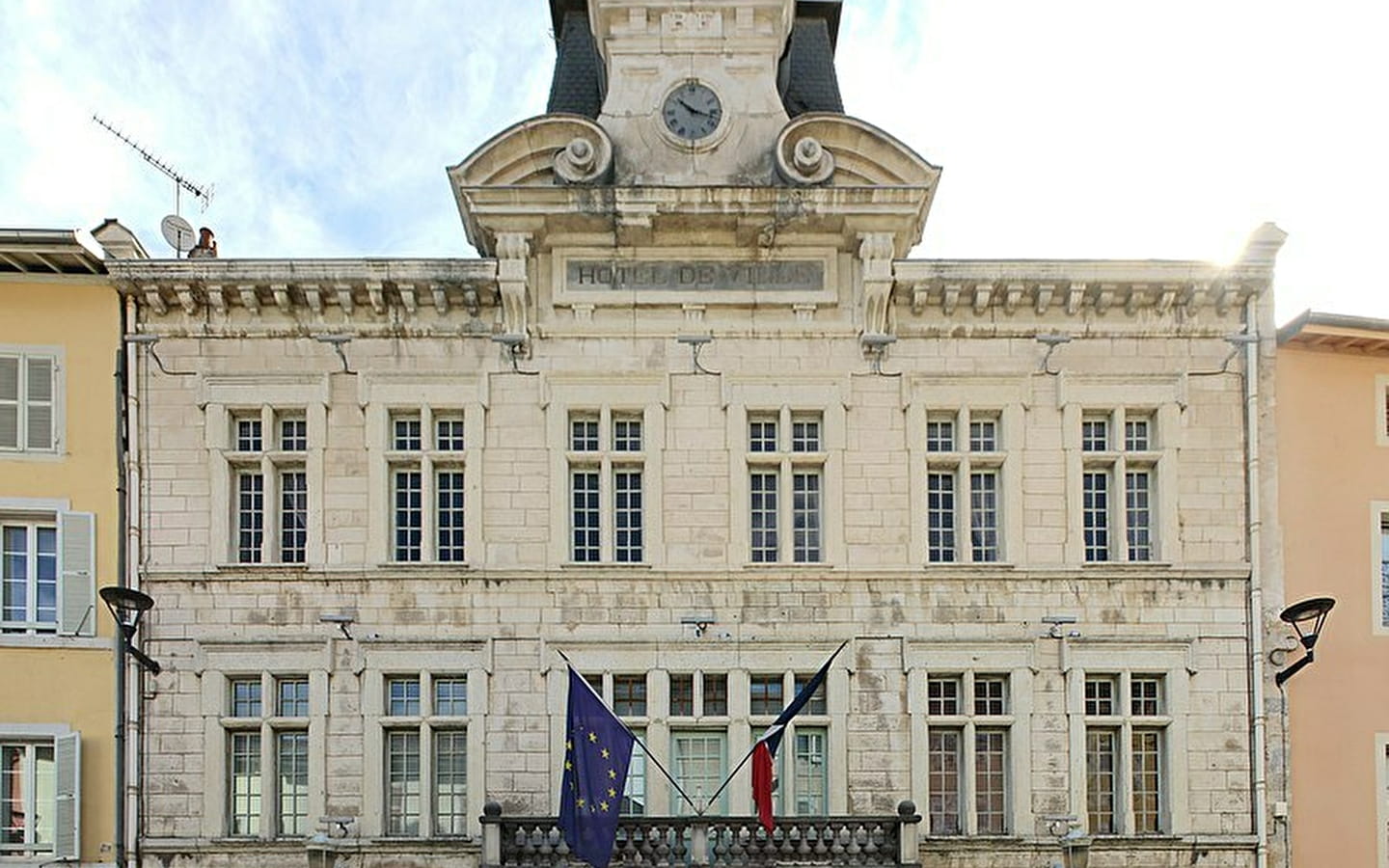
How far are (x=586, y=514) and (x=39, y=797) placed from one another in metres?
8.19

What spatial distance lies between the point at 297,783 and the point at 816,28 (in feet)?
45.9

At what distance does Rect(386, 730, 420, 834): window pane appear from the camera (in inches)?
631

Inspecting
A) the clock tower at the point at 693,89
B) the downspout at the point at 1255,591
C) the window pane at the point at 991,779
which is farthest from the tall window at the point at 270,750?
the downspout at the point at 1255,591

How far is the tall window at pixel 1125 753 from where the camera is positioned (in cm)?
1609

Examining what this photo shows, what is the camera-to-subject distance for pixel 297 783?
1614 centimetres

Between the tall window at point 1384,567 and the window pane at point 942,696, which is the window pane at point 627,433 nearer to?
the window pane at point 942,696

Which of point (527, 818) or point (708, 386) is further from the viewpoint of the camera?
point (708, 386)

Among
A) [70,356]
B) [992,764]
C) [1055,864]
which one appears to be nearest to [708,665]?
[992,764]

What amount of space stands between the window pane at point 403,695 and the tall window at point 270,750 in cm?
113

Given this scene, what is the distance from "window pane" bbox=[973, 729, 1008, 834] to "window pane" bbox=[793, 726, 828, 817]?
6.79 ft

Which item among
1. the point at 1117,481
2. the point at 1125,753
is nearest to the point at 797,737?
the point at 1125,753

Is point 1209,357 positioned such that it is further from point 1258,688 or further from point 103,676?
point 103,676

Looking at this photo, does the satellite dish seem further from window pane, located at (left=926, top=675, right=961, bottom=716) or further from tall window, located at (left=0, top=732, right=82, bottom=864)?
window pane, located at (left=926, top=675, right=961, bottom=716)

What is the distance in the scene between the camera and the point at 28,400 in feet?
53.5
